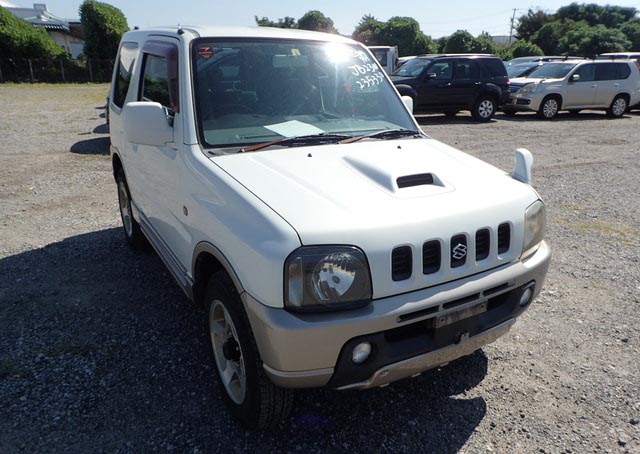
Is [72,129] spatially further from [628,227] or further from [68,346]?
[628,227]

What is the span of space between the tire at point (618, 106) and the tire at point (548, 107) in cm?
220

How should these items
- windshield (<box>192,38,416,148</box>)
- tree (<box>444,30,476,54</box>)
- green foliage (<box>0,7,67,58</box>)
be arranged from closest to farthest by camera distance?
windshield (<box>192,38,416,148</box>)
green foliage (<box>0,7,67,58</box>)
tree (<box>444,30,476,54</box>)

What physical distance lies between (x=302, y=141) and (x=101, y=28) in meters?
32.1

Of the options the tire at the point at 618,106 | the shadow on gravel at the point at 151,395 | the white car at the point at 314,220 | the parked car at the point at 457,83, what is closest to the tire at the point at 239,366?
the white car at the point at 314,220

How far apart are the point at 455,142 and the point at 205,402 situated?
30.7 feet

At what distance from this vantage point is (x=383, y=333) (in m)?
2.07

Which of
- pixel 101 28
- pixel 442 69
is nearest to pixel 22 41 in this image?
pixel 101 28

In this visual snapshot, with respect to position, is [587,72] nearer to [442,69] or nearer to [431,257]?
[442,69]

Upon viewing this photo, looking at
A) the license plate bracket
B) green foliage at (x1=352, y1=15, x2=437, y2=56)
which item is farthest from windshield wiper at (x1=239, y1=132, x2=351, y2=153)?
green foliage at (x1=352, y1=15, x2=437, y2=56)

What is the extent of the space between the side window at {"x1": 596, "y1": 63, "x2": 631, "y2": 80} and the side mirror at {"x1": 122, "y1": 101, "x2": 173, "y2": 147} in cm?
1645

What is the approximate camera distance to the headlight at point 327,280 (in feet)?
6.41

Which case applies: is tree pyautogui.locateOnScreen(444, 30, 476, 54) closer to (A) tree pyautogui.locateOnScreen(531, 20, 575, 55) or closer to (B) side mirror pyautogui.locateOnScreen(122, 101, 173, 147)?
(A) tree pyautogui.locateOnScreen(531, 20, 575, 55)

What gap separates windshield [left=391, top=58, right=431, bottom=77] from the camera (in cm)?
1427

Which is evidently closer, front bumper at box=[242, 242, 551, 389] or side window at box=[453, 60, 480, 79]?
front bumper at box=[242, 242, 551, 389]
